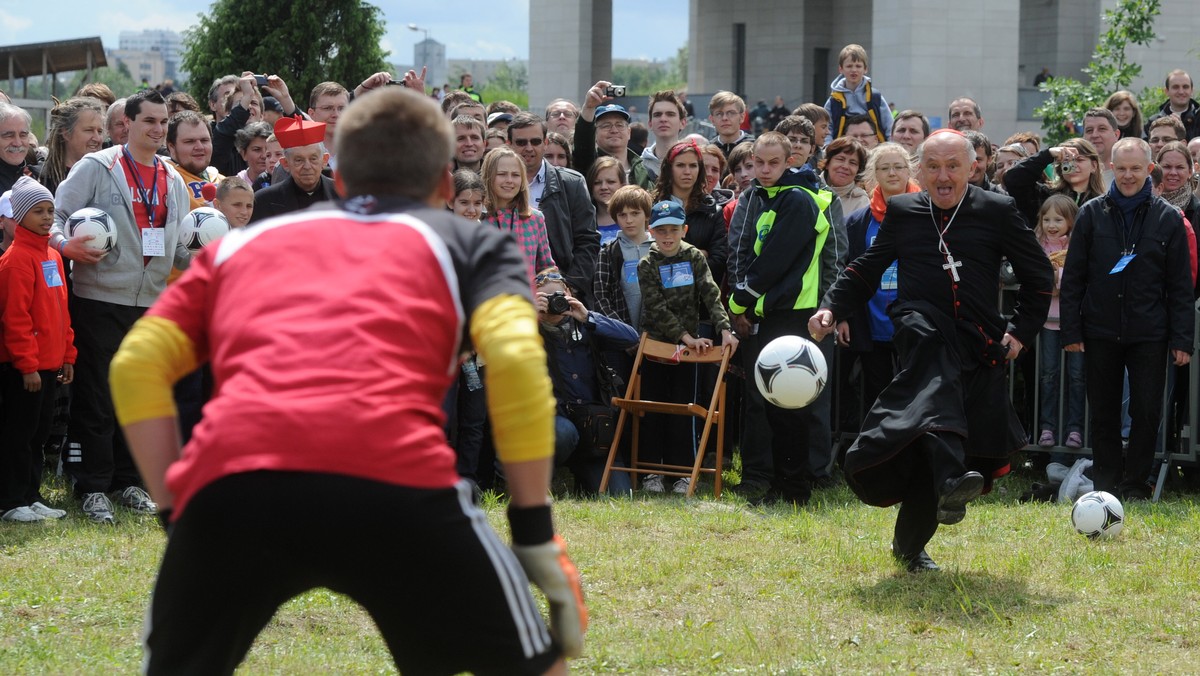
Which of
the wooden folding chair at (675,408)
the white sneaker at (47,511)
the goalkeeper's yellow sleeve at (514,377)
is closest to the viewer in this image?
the goalkeeper's yellow sleeve at (514,377)

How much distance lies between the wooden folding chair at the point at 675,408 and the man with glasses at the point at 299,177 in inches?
96.2

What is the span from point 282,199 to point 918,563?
4.26 metres

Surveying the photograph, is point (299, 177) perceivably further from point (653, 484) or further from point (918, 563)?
point (918, 563)

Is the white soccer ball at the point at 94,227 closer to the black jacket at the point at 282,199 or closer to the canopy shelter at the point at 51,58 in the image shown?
the black jacket at the point at 282,199

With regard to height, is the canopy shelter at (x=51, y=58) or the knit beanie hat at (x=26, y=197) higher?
the canopy shelter at (x=51, y=58)

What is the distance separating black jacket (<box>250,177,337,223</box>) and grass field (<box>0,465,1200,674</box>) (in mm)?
1963

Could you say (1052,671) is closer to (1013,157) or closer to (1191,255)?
(1191,255)

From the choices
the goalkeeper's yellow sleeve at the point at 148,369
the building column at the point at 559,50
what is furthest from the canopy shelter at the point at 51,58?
the goalkeeper's yellow sleeve at the point at 148,369

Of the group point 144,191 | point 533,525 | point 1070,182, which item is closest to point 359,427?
point 533,525

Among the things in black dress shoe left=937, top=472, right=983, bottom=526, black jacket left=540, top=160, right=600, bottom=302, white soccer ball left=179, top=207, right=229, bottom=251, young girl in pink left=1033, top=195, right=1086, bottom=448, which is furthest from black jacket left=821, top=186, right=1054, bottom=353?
white soccer ball left=179, top=207, right=229, bottom=251

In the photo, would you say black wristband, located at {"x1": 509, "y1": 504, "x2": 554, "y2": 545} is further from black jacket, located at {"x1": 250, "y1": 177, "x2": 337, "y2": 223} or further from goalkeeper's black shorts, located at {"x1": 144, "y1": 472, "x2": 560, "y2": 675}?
black jacket, located at {"x1": 250, "y1": 177, "x2": 337, "y2": 223}

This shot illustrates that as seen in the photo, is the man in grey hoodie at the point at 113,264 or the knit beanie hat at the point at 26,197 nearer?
the knit beanie hat at the point at 26,197

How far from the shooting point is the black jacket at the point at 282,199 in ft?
27.6

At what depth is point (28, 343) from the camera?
7.99 metres
